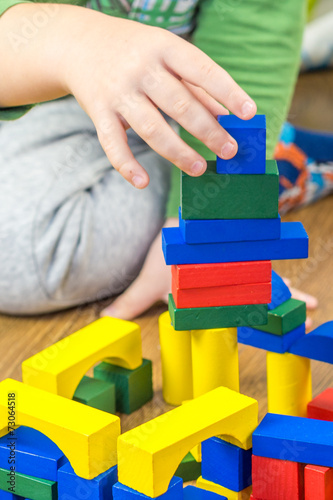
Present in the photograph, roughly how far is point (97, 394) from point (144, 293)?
0.87 feet

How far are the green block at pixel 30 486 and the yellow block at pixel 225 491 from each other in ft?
0.40

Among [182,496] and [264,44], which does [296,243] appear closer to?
[182,496]

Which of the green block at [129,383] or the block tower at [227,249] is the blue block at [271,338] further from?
the green block at [129,383]

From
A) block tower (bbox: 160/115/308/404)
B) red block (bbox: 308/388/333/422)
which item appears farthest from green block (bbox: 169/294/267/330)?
red block (bbox: 308/388/333/422)

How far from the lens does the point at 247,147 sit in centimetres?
52

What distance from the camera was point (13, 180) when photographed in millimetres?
987

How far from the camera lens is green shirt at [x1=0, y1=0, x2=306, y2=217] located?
1011mm

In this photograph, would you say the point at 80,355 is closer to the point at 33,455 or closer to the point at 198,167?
the point at 33,455

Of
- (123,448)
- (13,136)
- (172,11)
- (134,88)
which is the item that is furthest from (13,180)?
(123,448)

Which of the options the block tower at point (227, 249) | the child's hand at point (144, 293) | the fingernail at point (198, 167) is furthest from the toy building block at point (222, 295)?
the child's hand at point (144, 293)

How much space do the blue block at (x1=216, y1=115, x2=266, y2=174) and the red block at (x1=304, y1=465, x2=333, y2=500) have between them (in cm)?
23

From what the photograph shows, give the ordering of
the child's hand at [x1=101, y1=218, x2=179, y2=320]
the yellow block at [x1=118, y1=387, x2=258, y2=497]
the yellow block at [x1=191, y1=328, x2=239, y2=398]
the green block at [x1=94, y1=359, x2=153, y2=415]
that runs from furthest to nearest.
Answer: the child's hand at [x1=101, y1=218, x2=179, y2=320] → the green block at [x1=94, y1=359, x2=153, y2=415] → the yellow block at [x1=191, y1=328, x2=239, y2=398] → the yellow block at [x1=118, y1=387, x2=258, y2=497]

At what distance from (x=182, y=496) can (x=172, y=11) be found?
715 millimetres

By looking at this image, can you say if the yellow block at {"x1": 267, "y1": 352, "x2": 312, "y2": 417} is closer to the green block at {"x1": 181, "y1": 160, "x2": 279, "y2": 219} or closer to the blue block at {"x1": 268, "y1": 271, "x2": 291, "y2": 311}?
the blue block at {"x1": 268, "y1": 271, "x2": 291, "y2": 311}
